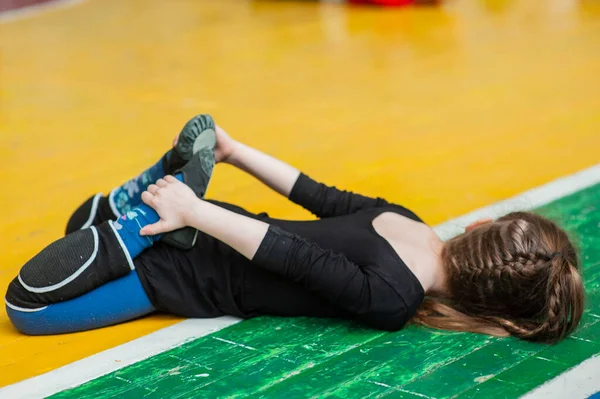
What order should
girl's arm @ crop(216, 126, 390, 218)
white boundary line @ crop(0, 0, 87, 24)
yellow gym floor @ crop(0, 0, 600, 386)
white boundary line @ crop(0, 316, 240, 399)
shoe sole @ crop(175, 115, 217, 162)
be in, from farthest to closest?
white boundary line @ crop(0, 0, 87, 24) → yellow gym floor @ crop(0, 0, 600, 386) → girl's arm @ crop(216, 126, 390, 218) → shoe sole @ crop(175, 115, 217, 162) → white boundary line @ crop(0, 316, 240, 399)

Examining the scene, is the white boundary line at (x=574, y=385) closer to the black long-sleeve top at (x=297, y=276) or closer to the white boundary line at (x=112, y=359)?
the black long-sleeve top at (x=297, y=276)

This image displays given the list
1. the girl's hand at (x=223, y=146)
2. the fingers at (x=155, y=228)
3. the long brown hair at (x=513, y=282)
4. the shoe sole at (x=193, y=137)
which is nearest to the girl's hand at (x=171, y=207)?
the fingers at (x=155, y=228)

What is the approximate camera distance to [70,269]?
7.80 feet

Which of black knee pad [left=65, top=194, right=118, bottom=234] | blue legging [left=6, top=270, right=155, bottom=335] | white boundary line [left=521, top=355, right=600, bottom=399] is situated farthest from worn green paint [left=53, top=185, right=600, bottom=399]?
black knee pad [left=65, top=194, right=118, bottom=234]

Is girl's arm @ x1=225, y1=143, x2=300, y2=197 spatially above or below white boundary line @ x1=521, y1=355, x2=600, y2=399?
above

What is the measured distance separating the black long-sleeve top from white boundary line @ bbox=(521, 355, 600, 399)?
0.41 m

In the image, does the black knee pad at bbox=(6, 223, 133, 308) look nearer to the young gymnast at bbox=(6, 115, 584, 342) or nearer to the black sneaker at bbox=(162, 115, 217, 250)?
the young gymnast at bbox=(6, 115, 584, 342)

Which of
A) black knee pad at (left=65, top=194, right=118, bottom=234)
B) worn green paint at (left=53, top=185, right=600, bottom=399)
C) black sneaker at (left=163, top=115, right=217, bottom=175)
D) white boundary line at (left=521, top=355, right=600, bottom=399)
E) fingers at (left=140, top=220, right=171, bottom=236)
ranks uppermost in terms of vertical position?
black sneaker at (left=163, top=115, right=217, bottom=175)

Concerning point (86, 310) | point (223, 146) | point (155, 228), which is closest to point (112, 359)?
point (86, 310)

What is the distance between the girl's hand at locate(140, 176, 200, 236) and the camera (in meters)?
2.39

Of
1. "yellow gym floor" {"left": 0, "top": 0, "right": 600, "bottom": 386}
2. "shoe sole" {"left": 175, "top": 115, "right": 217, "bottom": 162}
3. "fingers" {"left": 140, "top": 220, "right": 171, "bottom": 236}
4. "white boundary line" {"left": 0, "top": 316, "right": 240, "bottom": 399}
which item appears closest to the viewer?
"white boundary line" {"left": 0, "top": 316, "right": 240, "bottom": 399}

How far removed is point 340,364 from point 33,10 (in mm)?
7206

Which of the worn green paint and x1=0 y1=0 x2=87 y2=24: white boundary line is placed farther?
x1=0 y1=0 x2=87 y2=24: white boundary line

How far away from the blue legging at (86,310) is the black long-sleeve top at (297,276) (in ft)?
0.15
